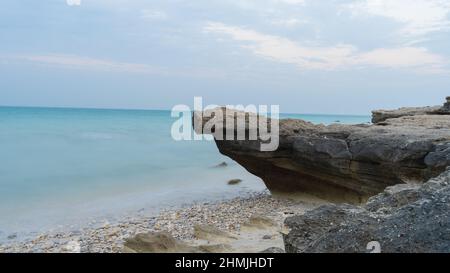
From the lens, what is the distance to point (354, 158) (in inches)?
325

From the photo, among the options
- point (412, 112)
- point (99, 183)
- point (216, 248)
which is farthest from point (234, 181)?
point (216, 248)

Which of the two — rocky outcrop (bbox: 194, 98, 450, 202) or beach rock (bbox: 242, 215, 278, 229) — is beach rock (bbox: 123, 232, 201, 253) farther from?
rocky outcrop (bbox: 194, 98, 450, 202)

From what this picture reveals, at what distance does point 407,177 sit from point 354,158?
48.7 inches

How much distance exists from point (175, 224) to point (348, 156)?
369 centimetres

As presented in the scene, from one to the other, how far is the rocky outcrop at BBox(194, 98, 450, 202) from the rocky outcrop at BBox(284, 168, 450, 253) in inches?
141

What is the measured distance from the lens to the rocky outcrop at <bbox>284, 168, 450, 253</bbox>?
2453mm

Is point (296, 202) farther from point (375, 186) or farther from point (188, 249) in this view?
point (188, 249)

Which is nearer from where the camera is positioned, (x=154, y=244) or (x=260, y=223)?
(x=154, y=244)

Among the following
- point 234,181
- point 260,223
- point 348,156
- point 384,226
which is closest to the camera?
point 384,226

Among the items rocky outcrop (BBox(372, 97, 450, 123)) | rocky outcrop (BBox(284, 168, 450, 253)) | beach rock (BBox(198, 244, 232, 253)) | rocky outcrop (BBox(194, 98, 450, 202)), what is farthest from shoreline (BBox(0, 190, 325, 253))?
rocky outcrop (BBox(372, 97, 450, 123))

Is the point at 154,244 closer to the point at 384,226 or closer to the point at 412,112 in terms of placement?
the point at 384,226

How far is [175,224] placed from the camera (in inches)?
332
